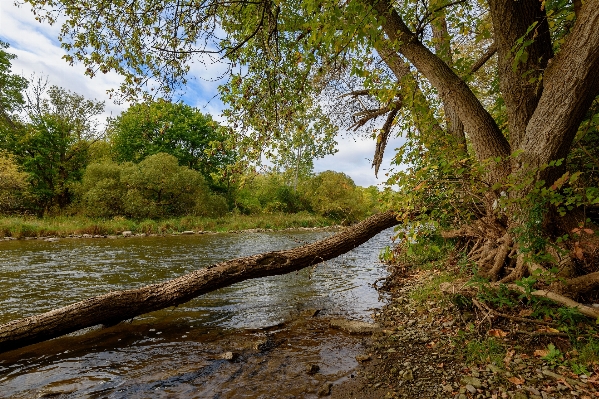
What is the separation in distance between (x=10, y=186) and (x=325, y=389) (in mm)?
28382

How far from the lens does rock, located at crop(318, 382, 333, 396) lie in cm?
358

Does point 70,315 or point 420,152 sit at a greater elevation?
point 420,152

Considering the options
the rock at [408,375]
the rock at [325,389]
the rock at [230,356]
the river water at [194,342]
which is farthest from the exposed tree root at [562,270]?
the rock at [230,356]

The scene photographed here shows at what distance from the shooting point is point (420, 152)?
22.5 feet

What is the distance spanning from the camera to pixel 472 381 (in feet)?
10.8

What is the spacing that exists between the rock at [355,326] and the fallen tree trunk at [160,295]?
1294 mm

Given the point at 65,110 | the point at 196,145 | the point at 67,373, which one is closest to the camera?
the point at 67,373

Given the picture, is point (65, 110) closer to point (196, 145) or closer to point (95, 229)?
point (196, 145)

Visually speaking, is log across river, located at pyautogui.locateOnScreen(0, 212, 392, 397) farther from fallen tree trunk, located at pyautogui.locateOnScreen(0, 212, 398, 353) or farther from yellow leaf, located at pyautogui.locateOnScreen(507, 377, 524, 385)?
yellow leaf, located at pyautogui.locateOnScreen(507, 377, 524, 385)

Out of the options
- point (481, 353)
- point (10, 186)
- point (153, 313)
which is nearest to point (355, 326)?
point (481, 353)

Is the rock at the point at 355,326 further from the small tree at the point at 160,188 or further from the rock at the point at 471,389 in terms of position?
the small tree at the point at 160,188

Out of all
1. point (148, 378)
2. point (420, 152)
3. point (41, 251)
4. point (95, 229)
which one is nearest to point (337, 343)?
point (148, 378)

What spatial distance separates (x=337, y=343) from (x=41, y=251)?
14.0 meters

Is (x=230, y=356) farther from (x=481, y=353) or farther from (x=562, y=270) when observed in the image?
(x=562, y=270)
